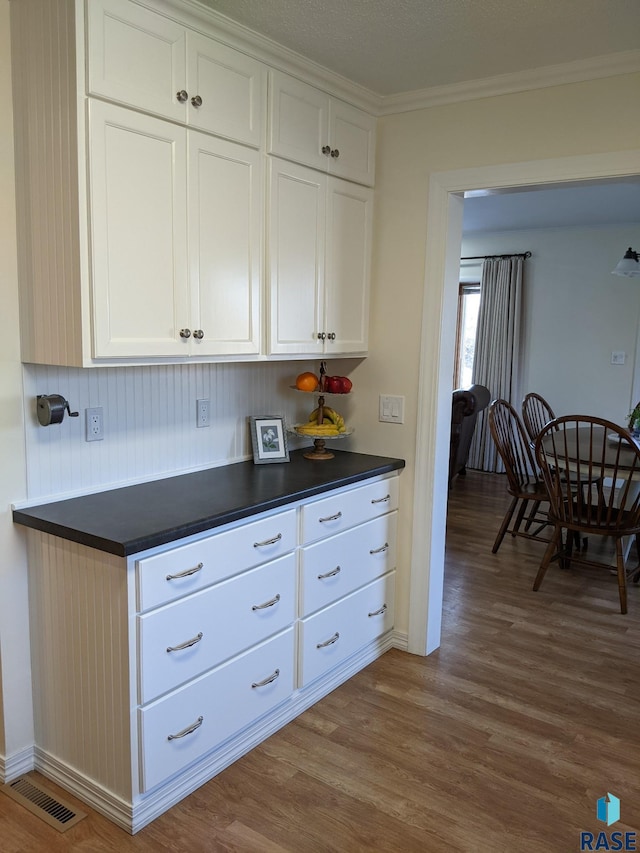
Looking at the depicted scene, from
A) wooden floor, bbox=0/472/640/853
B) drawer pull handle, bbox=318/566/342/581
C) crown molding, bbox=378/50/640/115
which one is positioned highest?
crown molding, bbox=378/50/640/115

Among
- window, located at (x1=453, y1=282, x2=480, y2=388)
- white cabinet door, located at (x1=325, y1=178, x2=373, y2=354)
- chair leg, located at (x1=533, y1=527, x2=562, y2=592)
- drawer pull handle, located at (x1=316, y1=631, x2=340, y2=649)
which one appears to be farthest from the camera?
window, located at (x1=453, y1=282, x2=480, y2=388)

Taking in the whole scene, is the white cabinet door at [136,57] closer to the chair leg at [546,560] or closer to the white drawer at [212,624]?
the white drawer at [212,624]

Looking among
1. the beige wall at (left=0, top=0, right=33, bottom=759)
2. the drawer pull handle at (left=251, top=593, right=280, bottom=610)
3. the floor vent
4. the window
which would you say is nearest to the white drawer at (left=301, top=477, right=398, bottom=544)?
the drawer pull handle at (left=251, top=593, right=280, bottom=610)

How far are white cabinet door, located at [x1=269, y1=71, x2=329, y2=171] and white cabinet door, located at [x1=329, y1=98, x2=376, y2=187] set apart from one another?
0.17 ft

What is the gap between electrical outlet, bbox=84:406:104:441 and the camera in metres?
2.27

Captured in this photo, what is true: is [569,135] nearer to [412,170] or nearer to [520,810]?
[412,170]

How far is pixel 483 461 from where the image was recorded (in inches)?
279

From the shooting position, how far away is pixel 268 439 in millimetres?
2900

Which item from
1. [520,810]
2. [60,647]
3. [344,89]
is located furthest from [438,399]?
[60,647]

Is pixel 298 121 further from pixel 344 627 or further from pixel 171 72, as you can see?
pixel 344 627

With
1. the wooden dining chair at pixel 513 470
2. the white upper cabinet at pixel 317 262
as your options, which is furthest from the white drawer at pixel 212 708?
the wooden dining chair at pixel 513 470

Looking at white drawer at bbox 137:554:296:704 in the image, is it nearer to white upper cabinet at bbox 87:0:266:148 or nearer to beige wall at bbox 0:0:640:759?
beige wall at bbox 0:0:640:759

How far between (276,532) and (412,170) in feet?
5.43

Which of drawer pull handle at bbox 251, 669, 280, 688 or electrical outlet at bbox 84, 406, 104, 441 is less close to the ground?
electrical outlet at bbox 84, 406, 104, 441
